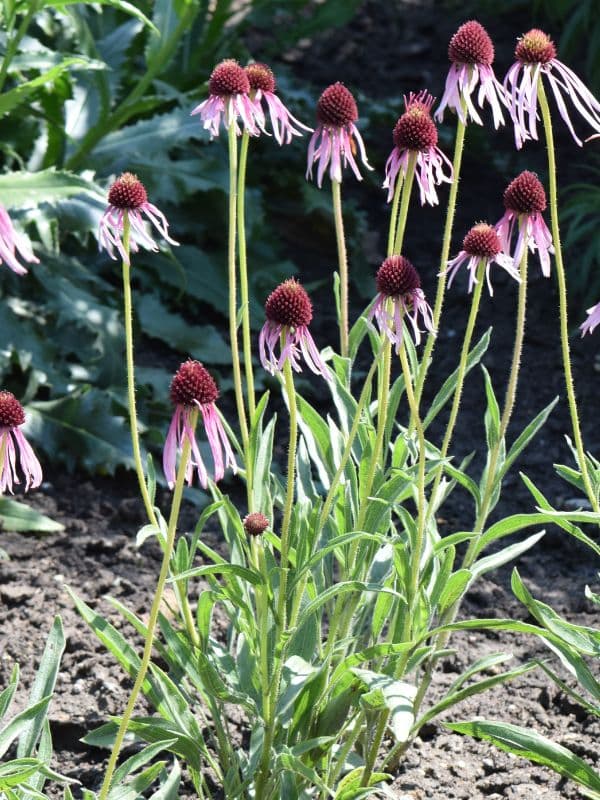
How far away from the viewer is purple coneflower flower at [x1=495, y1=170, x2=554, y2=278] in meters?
1.83

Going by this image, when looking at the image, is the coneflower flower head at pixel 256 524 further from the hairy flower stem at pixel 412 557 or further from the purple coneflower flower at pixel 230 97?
the purple coneflower flower at pixel 230 97

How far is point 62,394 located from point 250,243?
1150 millimetres

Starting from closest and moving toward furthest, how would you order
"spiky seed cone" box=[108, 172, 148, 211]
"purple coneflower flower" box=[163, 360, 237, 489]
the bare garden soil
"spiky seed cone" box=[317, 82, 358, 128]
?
→ 1. "purple coneflower flower" box=[163, 360, 237, 489]
2. "spiky seed cone" box=[108, 172, 148, 211]
3. "spiky seed cone" box=[317, 82, 358, 128]
4. the bare garden soil

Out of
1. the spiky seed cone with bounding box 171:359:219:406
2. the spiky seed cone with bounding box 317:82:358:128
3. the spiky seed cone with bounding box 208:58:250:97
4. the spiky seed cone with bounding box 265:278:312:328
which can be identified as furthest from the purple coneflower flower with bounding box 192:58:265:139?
the spiky seed cone with bounding box 171:359:219:406

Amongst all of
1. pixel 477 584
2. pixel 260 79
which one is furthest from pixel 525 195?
pixel 477 584

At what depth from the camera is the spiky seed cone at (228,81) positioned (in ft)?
5.82

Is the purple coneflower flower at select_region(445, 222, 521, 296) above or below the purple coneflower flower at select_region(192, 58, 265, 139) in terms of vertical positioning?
below

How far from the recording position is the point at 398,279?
5.28ft

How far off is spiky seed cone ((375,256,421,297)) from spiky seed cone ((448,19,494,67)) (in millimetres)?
339

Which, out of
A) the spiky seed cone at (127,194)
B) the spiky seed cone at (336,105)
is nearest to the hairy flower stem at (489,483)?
the spiky seed cone at (336,105)

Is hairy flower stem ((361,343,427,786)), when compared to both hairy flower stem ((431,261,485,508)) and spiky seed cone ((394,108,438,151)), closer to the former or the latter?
hairy flower stem ((431,261,485,508))

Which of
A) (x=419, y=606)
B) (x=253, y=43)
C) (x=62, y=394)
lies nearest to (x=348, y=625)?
(x=419, y=606)

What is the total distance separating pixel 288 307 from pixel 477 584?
1.61 metres

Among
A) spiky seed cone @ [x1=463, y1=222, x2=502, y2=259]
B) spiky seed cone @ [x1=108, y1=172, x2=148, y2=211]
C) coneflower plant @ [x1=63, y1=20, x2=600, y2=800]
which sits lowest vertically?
coneflower plant @ [x1=63, y1=20, x2=600, y2=800]
